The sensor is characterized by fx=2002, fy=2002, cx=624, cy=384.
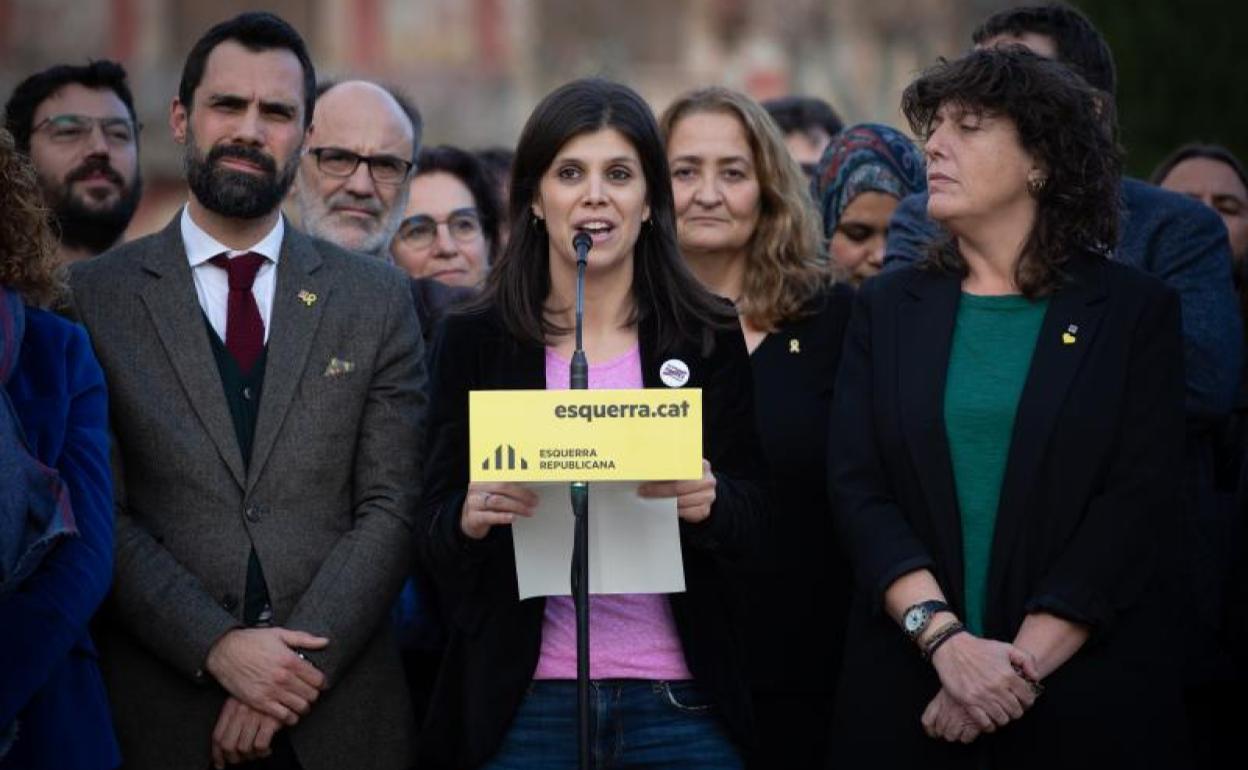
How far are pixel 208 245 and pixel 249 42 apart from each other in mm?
597

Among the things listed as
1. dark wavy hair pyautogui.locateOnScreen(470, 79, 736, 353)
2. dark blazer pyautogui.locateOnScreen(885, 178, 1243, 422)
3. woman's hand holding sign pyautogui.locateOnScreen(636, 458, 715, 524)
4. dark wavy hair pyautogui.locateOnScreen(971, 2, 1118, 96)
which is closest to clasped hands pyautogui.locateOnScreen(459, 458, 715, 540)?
woman's hand holding sign pyautogui.locateOnScreen(636, 458, 715, 524)

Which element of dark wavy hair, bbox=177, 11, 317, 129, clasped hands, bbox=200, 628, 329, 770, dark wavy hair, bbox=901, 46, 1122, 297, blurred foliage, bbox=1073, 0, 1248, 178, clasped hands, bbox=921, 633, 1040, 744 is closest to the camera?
clasped hands, bbox=921, 633, 1040, 744

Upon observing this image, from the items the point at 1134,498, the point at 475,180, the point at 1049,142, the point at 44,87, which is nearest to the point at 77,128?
the point at 44,87

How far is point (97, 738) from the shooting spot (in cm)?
445

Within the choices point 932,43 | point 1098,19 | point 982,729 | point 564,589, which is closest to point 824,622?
point 982,729

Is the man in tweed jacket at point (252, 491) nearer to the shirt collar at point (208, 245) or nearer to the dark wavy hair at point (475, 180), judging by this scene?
the shirt collar at point (208, 245)

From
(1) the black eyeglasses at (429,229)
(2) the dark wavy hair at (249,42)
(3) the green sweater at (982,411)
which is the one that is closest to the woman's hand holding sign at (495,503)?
(3) the green sweater at (982,411)

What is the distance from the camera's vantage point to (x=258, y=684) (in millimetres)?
4598

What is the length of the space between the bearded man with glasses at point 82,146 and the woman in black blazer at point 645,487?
2307mm

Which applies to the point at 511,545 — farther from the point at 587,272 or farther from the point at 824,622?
the point at 824,622

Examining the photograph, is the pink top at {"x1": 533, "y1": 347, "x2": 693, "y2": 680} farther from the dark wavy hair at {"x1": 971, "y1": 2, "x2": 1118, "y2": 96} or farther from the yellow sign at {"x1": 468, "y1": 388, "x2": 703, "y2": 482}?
the dark wavy hair at {"x1": 971, "y1": 2, "x2": 1118, "y2": 96}

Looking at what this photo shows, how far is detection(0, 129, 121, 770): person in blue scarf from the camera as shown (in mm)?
4270

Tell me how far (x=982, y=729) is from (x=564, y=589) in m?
1.00

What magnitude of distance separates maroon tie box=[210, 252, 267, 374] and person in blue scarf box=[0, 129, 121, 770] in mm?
393
